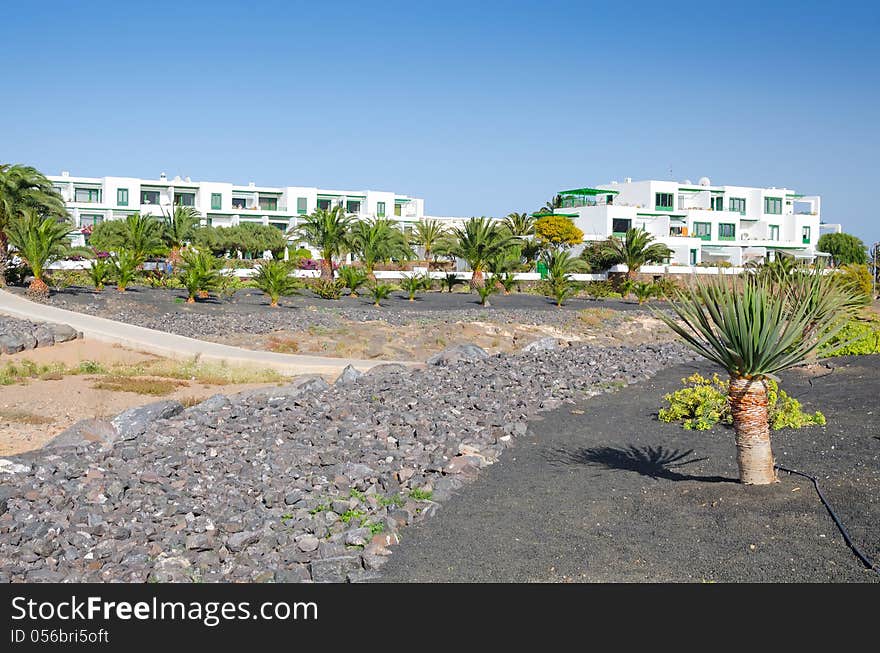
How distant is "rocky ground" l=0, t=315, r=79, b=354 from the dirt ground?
3.91 m

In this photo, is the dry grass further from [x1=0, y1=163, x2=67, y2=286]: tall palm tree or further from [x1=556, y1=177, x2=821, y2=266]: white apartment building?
[x1=556, y1=177, x2=821, y2=266]: white apartment building

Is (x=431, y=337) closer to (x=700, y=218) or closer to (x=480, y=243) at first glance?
(x=480, y=243)

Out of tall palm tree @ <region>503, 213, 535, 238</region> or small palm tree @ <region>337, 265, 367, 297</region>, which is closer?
small palm tree @ <region>337, 265, 367, 297</region>

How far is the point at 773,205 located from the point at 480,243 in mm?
53145

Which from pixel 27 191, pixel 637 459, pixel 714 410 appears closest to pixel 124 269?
pixel 27 191

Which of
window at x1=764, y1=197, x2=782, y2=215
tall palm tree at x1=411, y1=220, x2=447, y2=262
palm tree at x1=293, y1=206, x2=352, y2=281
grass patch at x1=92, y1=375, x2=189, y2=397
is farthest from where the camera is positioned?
window at x1=764, y1=197, x2=782, y2=215

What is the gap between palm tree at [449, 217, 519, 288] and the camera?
44.3m

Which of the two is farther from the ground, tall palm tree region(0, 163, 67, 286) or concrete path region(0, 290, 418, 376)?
tall palm tree region(0, 163, 67, 286)

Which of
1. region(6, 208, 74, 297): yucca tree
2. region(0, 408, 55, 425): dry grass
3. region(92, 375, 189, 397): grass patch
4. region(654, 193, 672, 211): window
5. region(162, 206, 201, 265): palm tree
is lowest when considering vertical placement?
region(0, 408, 55, 425): dry grass

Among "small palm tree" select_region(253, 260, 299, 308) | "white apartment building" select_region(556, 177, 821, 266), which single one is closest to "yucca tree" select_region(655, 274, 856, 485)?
"small palm tree" select_region(253, 260, 299, 308)

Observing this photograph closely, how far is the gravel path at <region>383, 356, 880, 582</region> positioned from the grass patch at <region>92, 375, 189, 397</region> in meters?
8.66

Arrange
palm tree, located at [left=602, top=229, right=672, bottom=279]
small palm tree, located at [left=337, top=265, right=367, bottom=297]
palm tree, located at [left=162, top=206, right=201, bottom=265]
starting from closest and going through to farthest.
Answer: small palm tree, located at [left=337, top=265, right=367, bottom=297] → palm tree, located at [left=162, top=206, right=201, bottom=265] → palm tree, located at [left=602, top=229, right=672, bottom=279]

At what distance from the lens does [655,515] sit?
7.74 m
